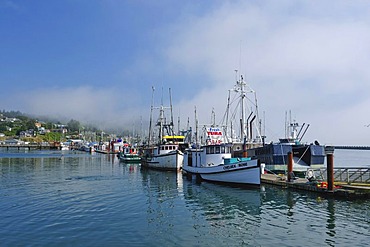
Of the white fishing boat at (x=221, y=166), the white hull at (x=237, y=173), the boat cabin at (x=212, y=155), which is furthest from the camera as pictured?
the boat cabin at (x=212, y=155)

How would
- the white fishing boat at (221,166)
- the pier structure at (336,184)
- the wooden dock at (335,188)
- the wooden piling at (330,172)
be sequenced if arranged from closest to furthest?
1. the wooden dock at (335,188)
2. the pier structure at (336,184)
3. the wooden piling at (330,172)
4. the white fishing boat at (221,166)

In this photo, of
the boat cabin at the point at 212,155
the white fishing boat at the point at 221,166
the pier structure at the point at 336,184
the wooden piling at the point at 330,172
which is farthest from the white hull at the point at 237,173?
the wooden piling at the point at 330,172

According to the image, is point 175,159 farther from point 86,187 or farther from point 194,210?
point 194,210

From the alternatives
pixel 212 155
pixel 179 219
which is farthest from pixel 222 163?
pixel 179 219

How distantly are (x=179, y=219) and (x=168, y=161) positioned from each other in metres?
39.0

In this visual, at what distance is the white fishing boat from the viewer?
35.1 metres

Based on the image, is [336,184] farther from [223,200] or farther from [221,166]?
[221,166]

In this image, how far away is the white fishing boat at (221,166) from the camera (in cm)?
3512

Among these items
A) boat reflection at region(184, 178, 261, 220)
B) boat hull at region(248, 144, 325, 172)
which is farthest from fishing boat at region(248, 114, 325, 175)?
boat reflection at region(184, 178, 261, 220)

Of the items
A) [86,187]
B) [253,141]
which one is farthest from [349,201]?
[253,141]

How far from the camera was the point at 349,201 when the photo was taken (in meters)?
26.1

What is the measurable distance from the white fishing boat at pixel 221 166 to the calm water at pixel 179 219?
2596 mm

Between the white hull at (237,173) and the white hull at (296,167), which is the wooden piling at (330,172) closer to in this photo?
the white hull at (237,173)

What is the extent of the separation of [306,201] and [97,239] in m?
17.4
